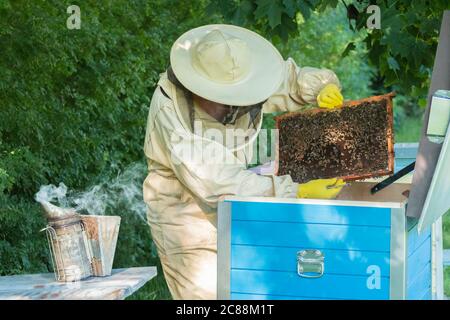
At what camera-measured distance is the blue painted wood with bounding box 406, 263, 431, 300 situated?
12.8ft

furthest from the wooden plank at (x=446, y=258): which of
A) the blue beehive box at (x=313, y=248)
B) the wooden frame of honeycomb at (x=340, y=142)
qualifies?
the blue beehive box at (x=313, y=248)

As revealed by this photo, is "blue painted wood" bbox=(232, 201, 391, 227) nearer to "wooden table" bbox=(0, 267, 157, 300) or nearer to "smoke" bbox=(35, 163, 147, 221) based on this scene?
"wooden table" bbox=(0, 267, 157, 300)

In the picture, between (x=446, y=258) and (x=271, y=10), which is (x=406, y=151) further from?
(x=271, y=10)

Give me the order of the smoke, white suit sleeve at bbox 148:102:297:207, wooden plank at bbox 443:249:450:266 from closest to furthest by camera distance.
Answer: white suit sleeve at bbox 148:102:297:207
wooden plank at bbox 443:249:450:266
the smoke

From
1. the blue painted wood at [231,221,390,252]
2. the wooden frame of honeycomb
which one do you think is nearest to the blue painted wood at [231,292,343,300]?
the blue painted wood at [231,221,390,252]

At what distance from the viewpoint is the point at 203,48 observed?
4.09 meters

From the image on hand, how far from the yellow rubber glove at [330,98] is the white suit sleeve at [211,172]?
60 cm

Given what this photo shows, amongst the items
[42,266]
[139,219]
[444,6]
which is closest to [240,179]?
[444,6]

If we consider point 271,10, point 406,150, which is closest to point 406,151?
point 406,150

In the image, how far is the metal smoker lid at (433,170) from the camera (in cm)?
355

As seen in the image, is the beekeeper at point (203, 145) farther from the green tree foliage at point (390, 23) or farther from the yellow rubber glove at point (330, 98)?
the green tree foliage at point (390, 23)

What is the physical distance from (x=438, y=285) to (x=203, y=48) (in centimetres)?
176

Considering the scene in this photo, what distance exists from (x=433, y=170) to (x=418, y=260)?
73 cm

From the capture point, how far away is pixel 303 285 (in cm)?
362
